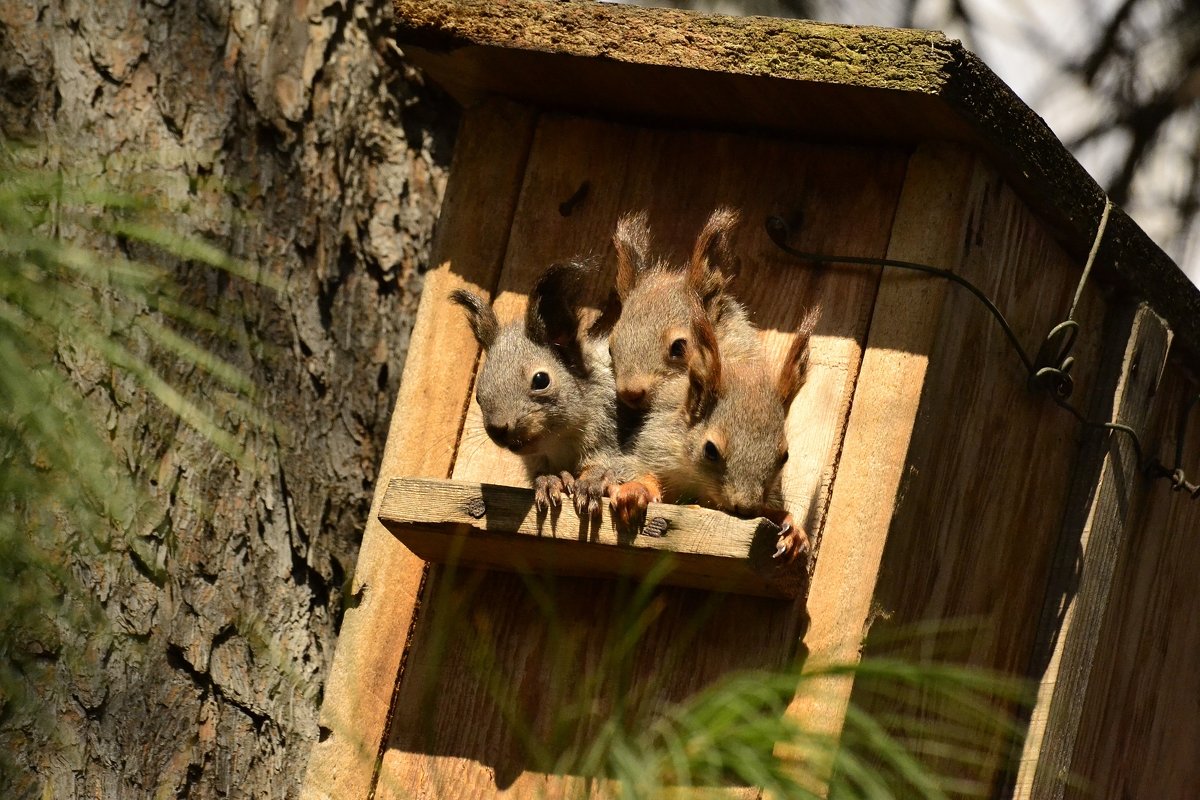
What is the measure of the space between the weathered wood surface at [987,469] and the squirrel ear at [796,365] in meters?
0.22

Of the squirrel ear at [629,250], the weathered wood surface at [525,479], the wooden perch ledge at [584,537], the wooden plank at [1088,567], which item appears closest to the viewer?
the wooden perch ledge at [584,537]

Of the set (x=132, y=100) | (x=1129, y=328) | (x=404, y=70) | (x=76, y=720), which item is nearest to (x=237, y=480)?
(x=76, y=720)

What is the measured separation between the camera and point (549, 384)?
3047mm

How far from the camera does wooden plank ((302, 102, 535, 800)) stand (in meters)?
3.13

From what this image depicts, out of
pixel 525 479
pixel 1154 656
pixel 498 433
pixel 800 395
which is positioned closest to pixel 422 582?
pixel 525 479

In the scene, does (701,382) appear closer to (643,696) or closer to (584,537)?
(584,537)

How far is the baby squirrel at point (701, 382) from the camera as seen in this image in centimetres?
283

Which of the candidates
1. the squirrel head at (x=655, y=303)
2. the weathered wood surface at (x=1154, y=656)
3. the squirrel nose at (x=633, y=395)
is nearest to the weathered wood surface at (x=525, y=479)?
the squirrel head at (x=655, y=303)

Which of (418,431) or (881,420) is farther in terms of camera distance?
(418,431)

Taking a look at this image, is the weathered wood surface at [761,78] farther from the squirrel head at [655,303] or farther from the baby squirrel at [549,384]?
the baby squirrel at [549,384]

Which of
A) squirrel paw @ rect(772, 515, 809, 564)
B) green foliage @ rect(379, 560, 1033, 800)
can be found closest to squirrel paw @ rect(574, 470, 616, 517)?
green foliage @ rect(379, 560, 1033, 800)

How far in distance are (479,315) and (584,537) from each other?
58 cm

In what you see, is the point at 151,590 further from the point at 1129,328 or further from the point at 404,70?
the point at 1129,328

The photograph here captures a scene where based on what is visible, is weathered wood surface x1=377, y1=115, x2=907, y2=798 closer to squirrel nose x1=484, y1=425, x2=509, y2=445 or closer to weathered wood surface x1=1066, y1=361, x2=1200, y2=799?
squirrel nose x1=484, y1=425, x2=509, y2=445
